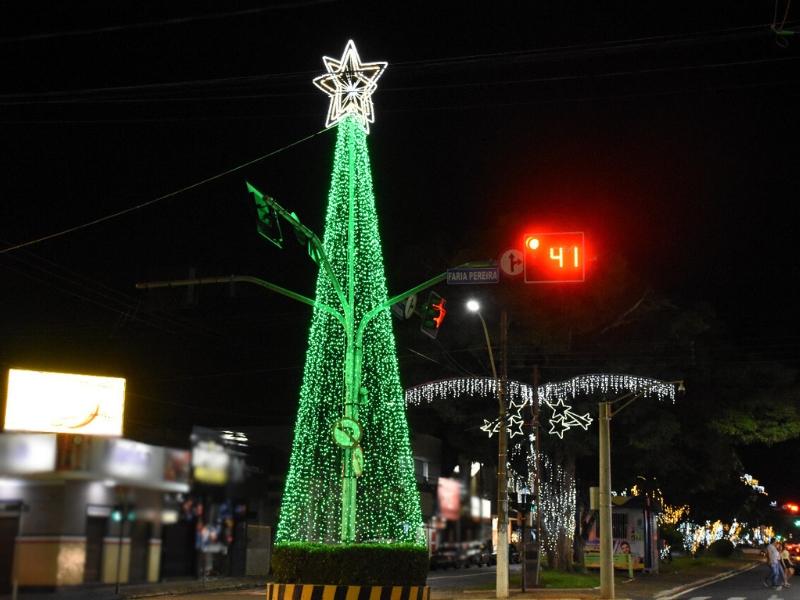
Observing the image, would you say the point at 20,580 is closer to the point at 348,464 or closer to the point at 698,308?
the point at 348,464

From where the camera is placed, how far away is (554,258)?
16.0 m

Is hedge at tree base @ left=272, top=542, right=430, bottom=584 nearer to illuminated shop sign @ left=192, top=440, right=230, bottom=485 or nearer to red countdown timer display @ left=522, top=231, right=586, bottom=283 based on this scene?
red countdown timer display @ left=522, top=231, right=586, bottom=283

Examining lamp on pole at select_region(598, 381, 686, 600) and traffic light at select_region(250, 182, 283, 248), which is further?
lamp on pole at select_region(598, 381, 686, 600)

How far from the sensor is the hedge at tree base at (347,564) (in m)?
16.9

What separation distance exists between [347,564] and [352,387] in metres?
3.24

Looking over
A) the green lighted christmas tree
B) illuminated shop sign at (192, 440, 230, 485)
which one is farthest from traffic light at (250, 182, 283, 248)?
illuminated shop sign at (192, 440, 230, 485)

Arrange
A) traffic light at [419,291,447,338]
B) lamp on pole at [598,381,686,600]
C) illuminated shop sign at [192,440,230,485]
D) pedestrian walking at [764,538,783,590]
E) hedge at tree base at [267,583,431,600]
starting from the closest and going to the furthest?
illuminated shop sign at [192,440,230,485], hedge at tree base at [267,583,431,600], traffic light at [419,291,447,338], lamp on pole at [598,381,686,600], pedestrian walking at [764,538,783,590]

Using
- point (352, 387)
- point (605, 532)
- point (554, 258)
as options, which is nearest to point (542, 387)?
point (605, 532)

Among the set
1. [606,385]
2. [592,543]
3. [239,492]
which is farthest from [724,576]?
[239,492]

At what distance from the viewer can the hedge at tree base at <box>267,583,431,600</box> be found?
1627 cm

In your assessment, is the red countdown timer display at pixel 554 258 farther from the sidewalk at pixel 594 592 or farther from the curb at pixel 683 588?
the curb at pixel 683 588

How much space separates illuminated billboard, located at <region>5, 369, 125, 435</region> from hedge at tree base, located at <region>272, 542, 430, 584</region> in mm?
13687

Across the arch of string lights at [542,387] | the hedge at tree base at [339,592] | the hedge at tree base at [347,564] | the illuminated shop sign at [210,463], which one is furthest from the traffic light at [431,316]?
the illuminated shop sign at [210,463]

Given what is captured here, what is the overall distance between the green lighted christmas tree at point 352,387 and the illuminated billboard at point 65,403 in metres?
13.7
